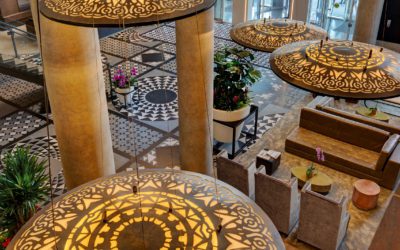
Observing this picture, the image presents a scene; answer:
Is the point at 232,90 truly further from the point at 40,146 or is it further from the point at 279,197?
the point at 40,146

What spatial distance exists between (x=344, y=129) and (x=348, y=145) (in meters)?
0.32

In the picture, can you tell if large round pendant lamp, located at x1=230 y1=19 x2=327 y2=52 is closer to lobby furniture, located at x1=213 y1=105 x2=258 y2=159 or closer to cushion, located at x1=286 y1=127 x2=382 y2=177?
lobby furniture, located at x1=213 y1=105 x2=258 y2=159

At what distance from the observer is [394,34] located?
1392cm

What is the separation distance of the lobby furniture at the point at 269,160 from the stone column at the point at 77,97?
3.19 metres

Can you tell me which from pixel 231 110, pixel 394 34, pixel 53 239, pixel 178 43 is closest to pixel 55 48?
pixel 178 43

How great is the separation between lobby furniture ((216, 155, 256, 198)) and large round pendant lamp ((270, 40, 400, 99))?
331 centimetres

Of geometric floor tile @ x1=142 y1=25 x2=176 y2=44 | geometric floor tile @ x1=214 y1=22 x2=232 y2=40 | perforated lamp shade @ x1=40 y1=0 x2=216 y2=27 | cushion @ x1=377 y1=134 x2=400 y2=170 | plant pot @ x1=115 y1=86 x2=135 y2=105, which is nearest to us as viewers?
perforated lamp shade @ x1=40 y1=0 x2=216 y2=27

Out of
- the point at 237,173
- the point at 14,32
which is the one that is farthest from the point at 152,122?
the point at 14,32

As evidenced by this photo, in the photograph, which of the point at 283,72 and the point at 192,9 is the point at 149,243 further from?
the point at 283,72

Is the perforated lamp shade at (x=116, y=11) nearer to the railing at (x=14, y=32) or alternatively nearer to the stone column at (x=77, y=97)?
the stone column at (x=77, y=97)

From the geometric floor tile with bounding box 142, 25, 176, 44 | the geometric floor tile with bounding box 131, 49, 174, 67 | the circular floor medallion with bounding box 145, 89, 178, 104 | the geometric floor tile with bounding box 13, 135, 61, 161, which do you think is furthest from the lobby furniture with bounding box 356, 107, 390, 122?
the geometric floor tile with bounding box 142, 25, 176, 44

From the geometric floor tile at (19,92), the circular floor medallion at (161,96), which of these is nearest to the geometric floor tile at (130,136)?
the circular floor medallion at (161,96)

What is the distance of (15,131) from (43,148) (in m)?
1.03

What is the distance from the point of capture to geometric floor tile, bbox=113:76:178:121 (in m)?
10.4
